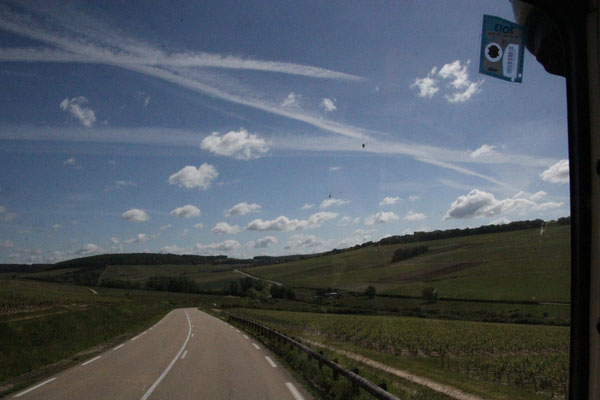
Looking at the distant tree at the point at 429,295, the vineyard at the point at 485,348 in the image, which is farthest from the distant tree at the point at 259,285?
the distant tree at the point at 429,295

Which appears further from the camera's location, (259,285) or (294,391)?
(259,285)

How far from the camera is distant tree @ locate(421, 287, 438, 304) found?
27.8 meters

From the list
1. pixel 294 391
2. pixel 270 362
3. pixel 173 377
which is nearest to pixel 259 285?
pixel 270 362

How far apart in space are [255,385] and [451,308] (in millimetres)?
20605

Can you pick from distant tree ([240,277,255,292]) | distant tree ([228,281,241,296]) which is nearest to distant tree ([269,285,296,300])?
distant tree ([240,277,255,292])

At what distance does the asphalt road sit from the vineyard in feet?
21.2

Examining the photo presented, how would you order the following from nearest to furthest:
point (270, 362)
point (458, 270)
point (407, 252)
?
point (270, 362) < point (458, 270) < point (407, 252)

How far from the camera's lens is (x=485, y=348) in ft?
70.0

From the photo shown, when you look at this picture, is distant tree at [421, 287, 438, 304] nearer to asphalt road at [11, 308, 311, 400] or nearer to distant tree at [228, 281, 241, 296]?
asphalt road at [11, 308, 311, 400]

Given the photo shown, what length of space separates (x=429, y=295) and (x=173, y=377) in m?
20.7

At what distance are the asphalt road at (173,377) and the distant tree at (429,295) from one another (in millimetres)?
13671

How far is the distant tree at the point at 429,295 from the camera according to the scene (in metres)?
27.8

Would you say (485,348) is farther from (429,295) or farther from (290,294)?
(290,294)

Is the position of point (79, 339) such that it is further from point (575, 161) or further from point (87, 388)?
point (575, 161)
